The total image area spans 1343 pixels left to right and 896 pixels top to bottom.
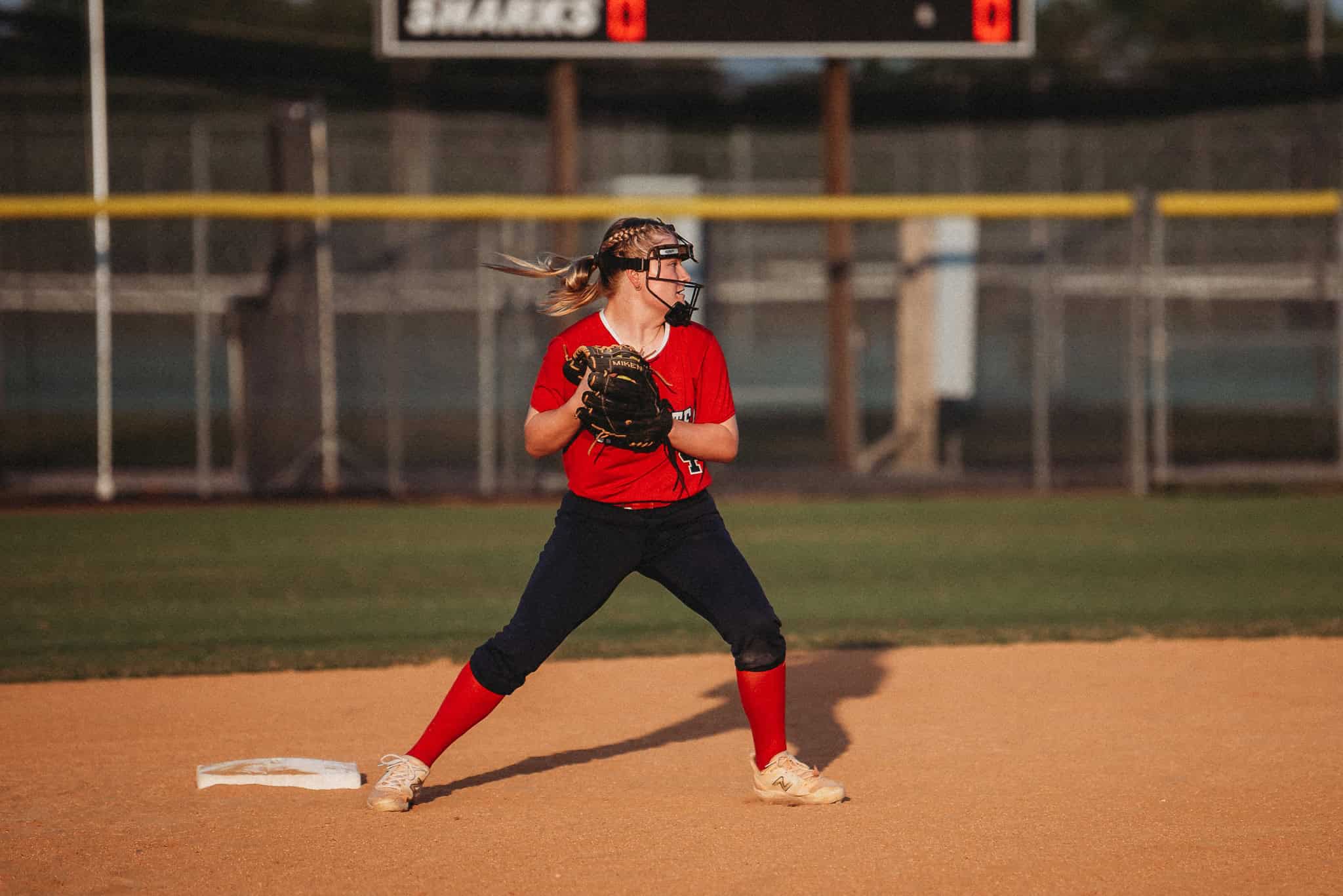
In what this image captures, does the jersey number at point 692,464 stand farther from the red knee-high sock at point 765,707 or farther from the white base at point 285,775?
the white base at point 285,775

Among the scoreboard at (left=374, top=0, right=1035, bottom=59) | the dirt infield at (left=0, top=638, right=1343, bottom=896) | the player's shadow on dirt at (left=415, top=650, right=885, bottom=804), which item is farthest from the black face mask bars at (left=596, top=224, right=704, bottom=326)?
the scoreboard at (left=374, top=0, right=1035, bottom=59)

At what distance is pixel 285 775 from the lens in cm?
475

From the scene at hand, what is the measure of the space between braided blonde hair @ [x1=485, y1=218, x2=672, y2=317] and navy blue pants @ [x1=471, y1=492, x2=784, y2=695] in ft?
1.96

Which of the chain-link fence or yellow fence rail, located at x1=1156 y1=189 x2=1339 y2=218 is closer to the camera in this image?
yellow fence rail, located at x1=1156 y1=189 x2=1339 y2=218

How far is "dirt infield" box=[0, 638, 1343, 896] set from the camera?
3895 mm

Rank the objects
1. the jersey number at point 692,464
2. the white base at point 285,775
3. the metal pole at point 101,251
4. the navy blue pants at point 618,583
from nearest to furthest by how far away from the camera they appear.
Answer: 1. the navy blue pants at point 618,583
2. the jersey number at point 692,464
3. the white base at point 285,775
4. the metal pole at point 101,251

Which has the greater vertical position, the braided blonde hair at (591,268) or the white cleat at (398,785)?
the braided blonde hair at (591,268)

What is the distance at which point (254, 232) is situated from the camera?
31.5 m

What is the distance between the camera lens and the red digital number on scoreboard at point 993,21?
500 inches

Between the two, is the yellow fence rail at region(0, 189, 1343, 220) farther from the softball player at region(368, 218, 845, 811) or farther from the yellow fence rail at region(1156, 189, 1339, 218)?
the softball player at region(368, 218, 845, 811)

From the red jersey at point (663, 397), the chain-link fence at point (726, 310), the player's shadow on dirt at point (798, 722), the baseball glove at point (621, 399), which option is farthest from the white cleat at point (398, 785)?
the chain-link fence at point (726, 310)

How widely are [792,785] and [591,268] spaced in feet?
5.31

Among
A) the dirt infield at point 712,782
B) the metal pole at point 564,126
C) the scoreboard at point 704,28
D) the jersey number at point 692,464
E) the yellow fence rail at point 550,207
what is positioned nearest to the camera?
the dirt infield at point 712,782

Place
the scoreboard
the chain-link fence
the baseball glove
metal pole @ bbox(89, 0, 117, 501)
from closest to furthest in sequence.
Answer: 1. the baseball glove
2. metal pole @ bbox(89, 0, 117, 501)
3. the scoreboard
4. the chain-link fence
